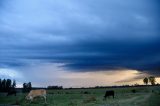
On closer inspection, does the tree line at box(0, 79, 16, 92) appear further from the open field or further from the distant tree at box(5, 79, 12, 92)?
the open field

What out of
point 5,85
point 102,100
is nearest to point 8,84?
point 5,85

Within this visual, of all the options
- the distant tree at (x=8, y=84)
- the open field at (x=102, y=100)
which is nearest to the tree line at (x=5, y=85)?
the distant tree at (x=8, y=84)

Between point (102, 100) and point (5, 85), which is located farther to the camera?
point (5, 85)

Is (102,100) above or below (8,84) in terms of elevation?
below

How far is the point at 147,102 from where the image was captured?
36250 millimetres

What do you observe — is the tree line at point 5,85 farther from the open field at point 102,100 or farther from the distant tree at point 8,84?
the open field at point 102,100

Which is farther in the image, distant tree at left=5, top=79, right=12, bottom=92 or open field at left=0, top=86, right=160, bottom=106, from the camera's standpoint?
distant tree at left=5, top=79, right=12, bottom=92

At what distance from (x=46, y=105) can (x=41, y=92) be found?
1385 centimetres

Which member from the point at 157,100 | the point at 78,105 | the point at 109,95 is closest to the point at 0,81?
the point at 109,95

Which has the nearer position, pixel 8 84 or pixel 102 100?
pixel 102 100

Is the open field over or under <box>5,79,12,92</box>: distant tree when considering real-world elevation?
under

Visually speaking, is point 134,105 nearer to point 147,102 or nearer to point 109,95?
point 147,102

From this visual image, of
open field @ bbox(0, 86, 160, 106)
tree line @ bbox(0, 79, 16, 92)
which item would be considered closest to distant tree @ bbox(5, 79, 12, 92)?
tree line @ bbox(0, 79, 16, 92)

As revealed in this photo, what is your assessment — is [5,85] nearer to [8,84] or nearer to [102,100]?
[8,84]
